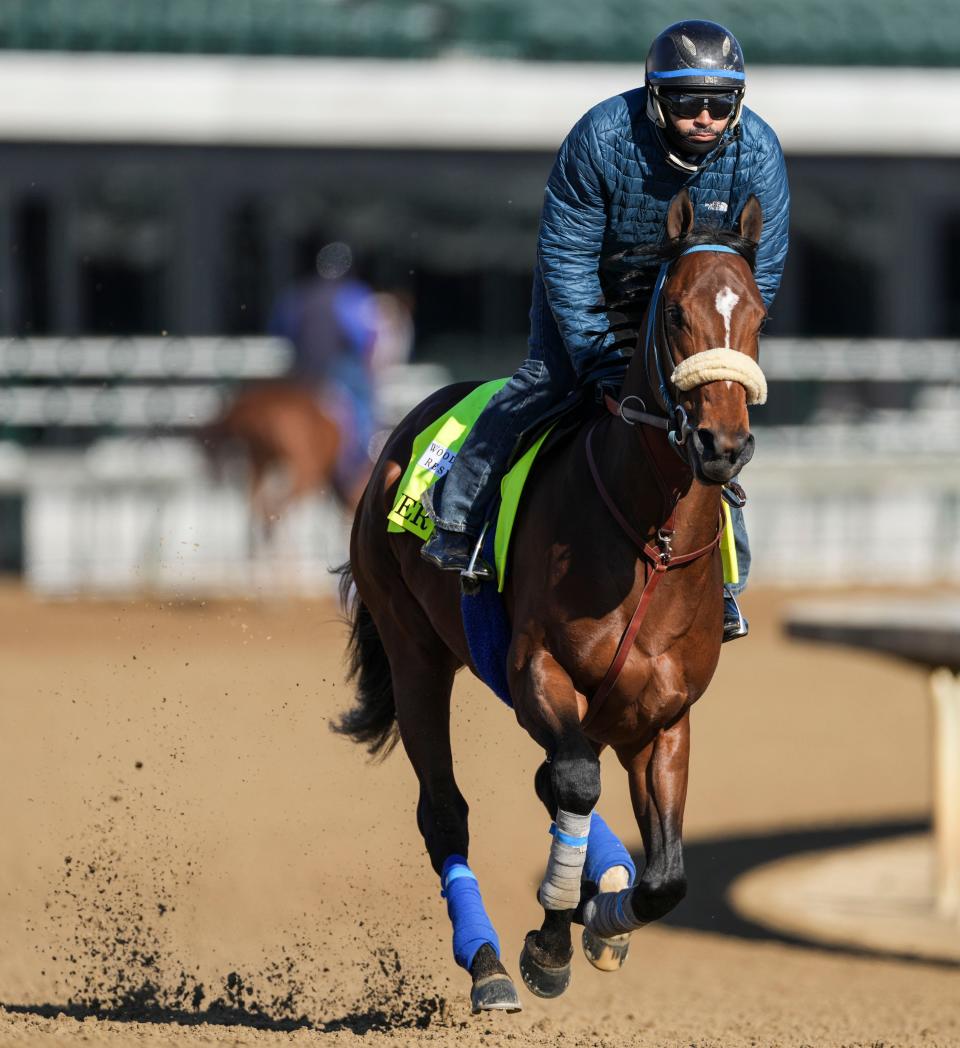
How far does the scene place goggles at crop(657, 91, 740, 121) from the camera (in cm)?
497

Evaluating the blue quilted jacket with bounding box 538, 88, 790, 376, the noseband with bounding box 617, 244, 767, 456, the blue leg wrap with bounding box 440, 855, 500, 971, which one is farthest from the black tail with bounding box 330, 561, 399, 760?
the noseband with bounding box 617, 244, 767, 456

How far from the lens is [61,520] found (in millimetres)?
16344

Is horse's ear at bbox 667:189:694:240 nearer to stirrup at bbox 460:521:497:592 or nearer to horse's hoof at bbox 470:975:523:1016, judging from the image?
stirrup at bbox 460:521:497:592

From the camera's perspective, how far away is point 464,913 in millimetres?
5598

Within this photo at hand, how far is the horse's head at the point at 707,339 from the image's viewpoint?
4418 millimetres

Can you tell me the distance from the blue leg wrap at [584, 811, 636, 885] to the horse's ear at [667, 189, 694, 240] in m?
1.70

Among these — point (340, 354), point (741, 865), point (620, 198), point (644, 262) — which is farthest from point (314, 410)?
point (644, 262)

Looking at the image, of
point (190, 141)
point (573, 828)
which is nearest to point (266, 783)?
point (573, 828)

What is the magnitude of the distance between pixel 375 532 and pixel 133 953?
1694mm

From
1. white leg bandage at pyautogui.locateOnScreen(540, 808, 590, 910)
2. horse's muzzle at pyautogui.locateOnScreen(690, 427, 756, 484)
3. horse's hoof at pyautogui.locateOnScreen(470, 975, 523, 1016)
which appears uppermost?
horse's muzzle at pyautogui.locateOnScreen(690, 427, 756, 484)

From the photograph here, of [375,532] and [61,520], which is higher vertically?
[375,532]

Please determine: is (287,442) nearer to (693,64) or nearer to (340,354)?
(340,354)

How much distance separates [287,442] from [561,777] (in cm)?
1026

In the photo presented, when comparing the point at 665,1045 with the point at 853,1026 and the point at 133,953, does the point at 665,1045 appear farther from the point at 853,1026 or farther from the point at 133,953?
the point at 133,953
